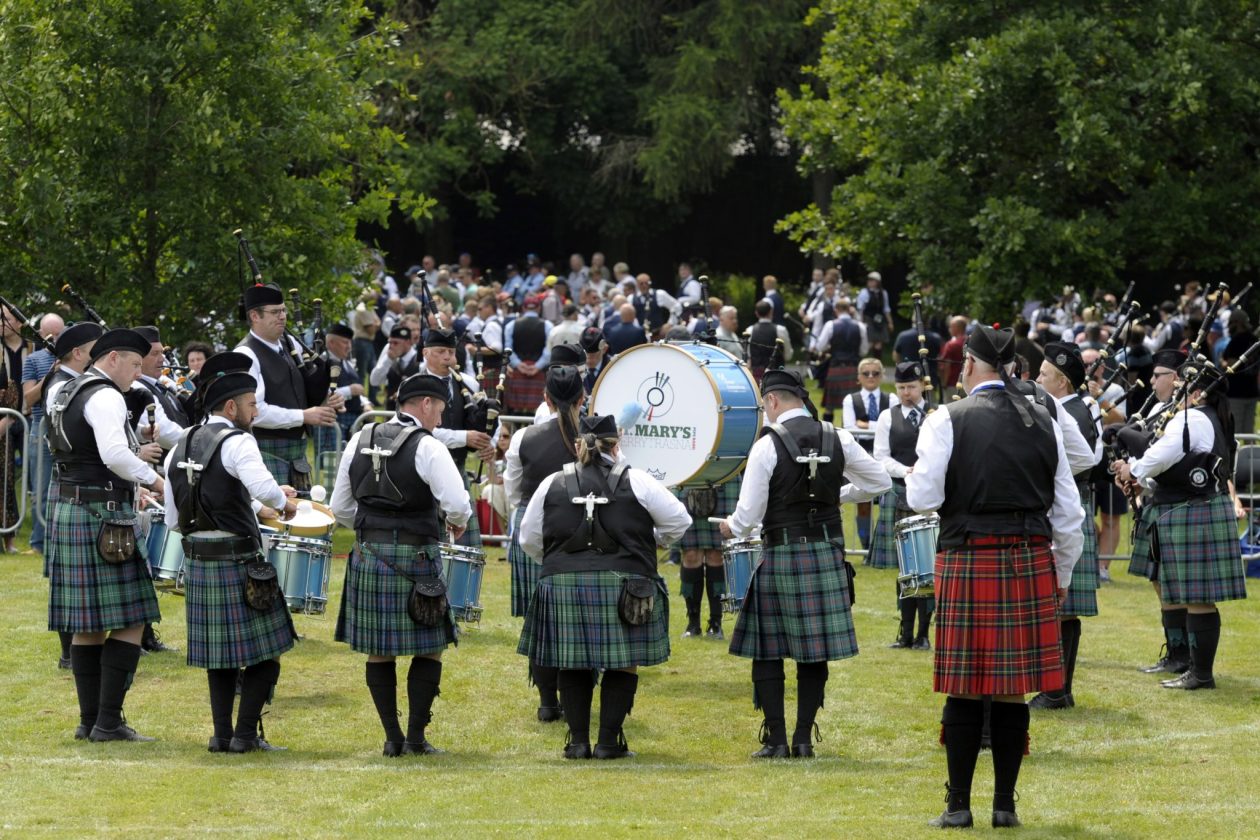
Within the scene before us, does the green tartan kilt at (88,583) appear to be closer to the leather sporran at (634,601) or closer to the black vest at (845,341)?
the leather sporran at (634,601)

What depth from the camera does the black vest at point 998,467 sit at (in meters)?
5.70

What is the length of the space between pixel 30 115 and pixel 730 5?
588 inches

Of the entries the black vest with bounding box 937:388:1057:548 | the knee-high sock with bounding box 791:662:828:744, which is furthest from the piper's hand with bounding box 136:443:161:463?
the black vest with bounding box 937:388:1057:548

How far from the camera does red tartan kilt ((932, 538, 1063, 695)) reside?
5.76 meters

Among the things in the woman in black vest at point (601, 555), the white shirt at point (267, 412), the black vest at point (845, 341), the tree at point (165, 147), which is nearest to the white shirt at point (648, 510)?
the woman in black vest at point (601, 555)

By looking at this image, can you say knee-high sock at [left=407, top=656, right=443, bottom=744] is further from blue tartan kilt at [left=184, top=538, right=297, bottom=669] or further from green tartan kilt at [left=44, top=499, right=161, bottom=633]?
green tartan kilt at [left=44, top=499, right=161, bottom=633]

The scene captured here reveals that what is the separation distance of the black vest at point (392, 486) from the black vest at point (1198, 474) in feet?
11.3

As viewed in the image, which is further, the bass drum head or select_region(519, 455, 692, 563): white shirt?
the bass drum head

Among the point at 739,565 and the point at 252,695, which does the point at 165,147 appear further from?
the point at 739,565

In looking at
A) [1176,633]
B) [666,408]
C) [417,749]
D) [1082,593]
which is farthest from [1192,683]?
[417,749]

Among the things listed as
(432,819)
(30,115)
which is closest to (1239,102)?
(30,115)

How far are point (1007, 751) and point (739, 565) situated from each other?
1790 millimetres

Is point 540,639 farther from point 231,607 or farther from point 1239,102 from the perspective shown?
point 1239,102

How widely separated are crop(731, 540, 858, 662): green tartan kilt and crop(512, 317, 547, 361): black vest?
9459 millimetres
